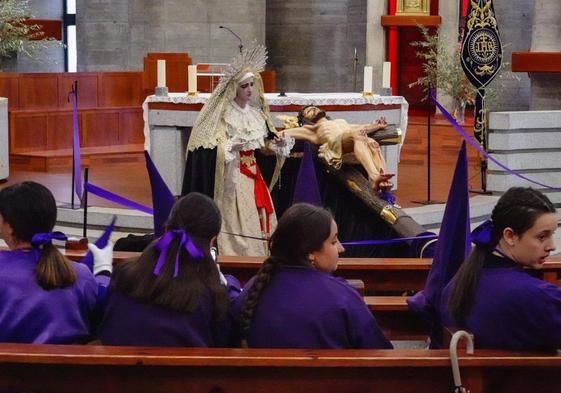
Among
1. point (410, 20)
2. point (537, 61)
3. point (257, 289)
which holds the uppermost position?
point (410, 20)

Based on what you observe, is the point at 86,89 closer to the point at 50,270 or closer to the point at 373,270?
the point at 373,270

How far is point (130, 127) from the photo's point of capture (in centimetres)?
1571

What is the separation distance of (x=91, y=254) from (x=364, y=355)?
143cm

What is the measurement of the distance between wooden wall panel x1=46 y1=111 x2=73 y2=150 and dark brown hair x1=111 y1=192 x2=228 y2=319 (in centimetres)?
1114

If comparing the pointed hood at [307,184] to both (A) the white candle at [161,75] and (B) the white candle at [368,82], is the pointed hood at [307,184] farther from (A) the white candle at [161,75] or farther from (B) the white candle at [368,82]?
(B) the white candle at [368,82]

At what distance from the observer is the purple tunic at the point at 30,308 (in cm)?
356

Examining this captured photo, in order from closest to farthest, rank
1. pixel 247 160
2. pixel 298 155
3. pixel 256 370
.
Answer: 1. pixel 256 370
2. pixel 247 160
3. pixel 298 155

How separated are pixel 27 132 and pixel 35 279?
36.1ft

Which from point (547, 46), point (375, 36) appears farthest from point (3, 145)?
point (375, 36)

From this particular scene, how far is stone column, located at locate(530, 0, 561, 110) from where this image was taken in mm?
12992

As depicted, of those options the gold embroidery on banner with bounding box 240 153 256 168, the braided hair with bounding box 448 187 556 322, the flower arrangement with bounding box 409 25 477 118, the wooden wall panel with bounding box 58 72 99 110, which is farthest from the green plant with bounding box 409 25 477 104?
the braided hair with bounding box 448 187 556 322

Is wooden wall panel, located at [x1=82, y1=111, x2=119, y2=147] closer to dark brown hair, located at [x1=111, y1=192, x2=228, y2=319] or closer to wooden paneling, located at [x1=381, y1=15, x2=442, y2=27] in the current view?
wooden paneling, located at [x1=381, y1=15, x2=442, y2=27]

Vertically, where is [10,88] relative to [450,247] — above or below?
above

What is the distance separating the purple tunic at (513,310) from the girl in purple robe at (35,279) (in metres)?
1.25
